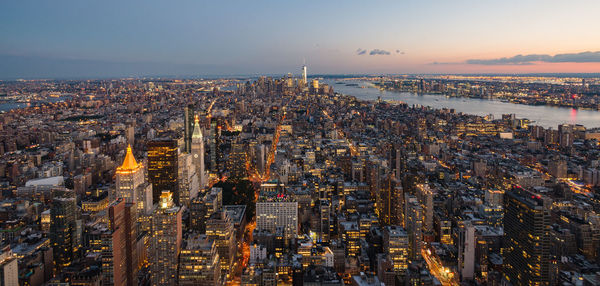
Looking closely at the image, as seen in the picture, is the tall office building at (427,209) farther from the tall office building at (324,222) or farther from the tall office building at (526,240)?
the tall office building at (526,240)

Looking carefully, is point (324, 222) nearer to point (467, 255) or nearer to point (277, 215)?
point (277, 215)

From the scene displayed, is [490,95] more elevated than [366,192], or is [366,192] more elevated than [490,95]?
[490,95]

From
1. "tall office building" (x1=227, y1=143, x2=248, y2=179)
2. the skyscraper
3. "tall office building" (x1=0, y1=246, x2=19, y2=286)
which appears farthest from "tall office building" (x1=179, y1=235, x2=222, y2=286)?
"tall office building" (x1=227, y1=143, x2=248, y2=179)

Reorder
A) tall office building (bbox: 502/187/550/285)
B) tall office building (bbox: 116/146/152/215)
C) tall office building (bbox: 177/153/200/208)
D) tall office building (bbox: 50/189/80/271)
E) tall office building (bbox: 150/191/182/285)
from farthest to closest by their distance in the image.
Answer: tall office building (bbox: 177/153/200/208)
tall office building (bbox: 116/146/152/215)
tall office building (bbox: 50/189/80/271)
tall office building (bbox: 150/191/182/285)
tall office building (bbox: 502/187/550/285)

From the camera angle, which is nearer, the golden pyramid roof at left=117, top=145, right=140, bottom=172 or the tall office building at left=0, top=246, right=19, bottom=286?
→ the tall office building at left=0, top=246, right=19, bottom=286

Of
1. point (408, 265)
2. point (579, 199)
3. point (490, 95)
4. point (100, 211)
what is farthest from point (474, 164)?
point (490, 95)

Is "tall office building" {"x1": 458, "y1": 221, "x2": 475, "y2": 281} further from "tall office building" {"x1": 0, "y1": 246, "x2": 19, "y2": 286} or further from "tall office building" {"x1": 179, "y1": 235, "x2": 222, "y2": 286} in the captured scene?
"tall office building" {"x1": 0, "y1": 246, "x2": 19, "y2": 286}

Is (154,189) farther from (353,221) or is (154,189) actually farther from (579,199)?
(579,199)
